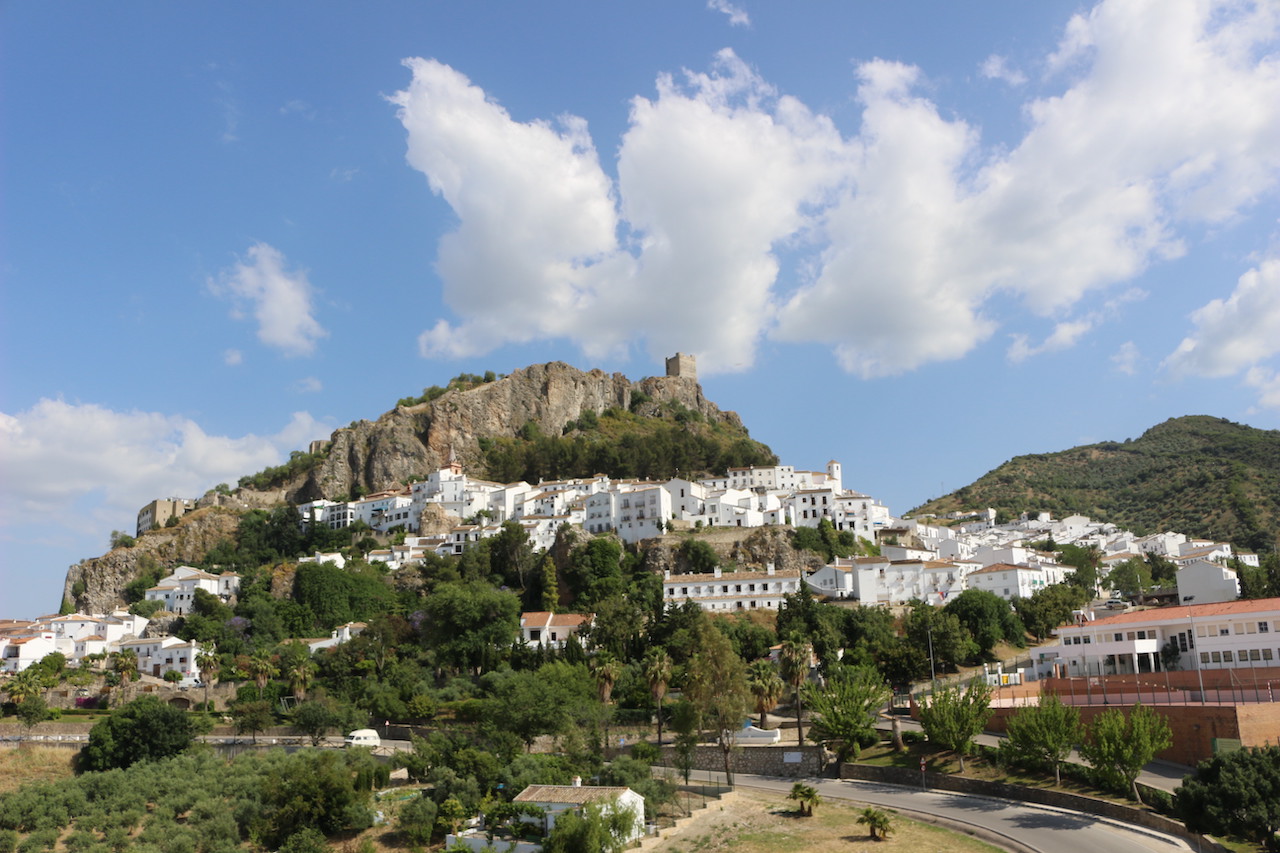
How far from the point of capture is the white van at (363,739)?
183 feet

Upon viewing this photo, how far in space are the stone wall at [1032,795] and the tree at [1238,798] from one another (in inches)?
31.9

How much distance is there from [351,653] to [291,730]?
9884mm

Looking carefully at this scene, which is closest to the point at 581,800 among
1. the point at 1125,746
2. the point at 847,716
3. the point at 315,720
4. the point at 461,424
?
the point at 847,716

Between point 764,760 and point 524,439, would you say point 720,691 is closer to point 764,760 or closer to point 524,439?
point 764,760

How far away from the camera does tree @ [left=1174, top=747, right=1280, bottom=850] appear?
Answer: 2903 cm

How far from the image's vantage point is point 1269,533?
113 m

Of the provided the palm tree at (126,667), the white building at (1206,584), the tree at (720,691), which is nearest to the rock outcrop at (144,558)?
the palm tree at (126,667)

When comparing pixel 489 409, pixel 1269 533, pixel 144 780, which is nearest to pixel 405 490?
pixel 489 409

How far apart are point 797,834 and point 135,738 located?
38828 millimetres

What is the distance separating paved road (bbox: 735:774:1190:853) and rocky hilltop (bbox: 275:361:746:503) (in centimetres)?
8889

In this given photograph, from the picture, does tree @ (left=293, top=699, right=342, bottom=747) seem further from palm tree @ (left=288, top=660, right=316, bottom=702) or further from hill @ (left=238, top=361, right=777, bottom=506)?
hill @ (left=238, top=361, right=777, bottom=506)

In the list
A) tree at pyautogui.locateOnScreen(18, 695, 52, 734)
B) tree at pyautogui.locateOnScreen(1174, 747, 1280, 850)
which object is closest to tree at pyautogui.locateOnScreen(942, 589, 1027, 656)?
tree at pyautogui.locateOnScreen(1174, 747, 1280, 850)

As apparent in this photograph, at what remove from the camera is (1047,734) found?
3728 centimetres

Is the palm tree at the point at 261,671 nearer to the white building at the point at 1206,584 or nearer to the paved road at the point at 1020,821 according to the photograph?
the paved road at the point at 1020,821
